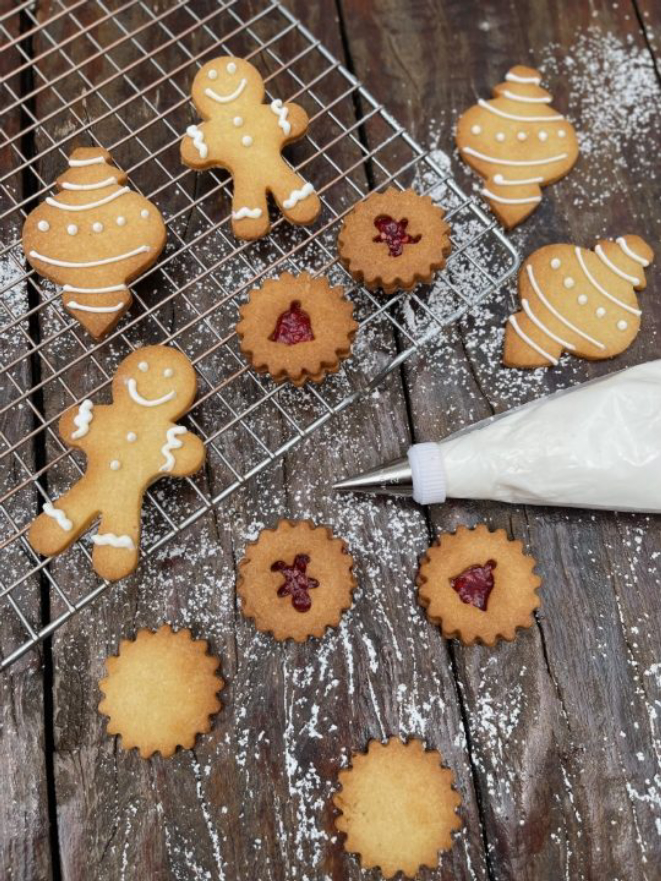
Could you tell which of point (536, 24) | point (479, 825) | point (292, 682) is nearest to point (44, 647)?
point (292, 682)

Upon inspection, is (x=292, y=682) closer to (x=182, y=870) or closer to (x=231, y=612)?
(x=231, y=612)

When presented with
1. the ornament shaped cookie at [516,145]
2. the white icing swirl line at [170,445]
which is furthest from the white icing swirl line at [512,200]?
the white icing swirl line at [170,445]

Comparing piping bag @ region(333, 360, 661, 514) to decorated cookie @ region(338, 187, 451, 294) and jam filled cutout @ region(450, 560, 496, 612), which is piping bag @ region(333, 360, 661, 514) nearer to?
jam filled cutout @ region(450, 560, 496, 612)

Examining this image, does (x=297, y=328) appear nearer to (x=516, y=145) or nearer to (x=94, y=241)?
(x=94, y=241)

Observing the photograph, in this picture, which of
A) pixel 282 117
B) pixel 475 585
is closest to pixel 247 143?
pixel 282 117

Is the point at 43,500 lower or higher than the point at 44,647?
higher

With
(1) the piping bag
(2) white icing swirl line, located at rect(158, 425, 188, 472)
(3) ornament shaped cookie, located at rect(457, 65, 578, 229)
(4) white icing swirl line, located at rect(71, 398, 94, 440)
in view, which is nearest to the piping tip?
(1) the piping bag
